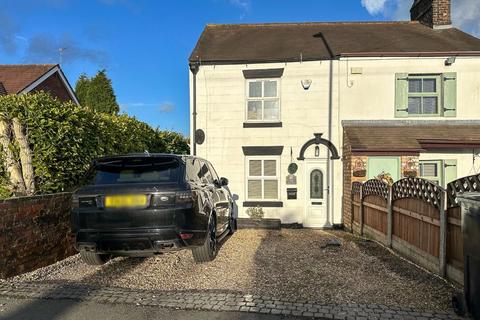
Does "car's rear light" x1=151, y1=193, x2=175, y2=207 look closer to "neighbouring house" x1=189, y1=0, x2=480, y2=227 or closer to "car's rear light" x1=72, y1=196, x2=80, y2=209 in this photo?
"car's rear light" x1=72, y1=196, x2=80, y2=209

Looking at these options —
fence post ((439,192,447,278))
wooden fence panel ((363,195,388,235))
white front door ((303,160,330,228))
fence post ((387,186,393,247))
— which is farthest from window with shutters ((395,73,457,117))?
fence post ((439,192,447,278))

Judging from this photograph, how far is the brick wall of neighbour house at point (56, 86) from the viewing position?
2370 cm

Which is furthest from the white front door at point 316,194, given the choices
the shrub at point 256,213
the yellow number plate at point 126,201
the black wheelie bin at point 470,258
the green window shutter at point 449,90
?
the black wheelie bin at point 470,258

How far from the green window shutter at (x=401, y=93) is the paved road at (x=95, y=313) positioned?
414 inches

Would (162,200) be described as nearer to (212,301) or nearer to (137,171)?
(137,171)

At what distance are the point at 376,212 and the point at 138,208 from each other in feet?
19.2

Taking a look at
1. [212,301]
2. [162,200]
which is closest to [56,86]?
[162,200]

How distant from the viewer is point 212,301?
4.90 meters

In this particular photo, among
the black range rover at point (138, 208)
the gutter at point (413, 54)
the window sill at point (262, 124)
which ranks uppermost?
the gutter at point (413, 54)

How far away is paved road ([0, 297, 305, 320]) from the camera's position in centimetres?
448

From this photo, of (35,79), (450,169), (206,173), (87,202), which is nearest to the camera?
(87,202)

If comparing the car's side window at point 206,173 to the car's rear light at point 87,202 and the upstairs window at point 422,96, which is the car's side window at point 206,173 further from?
the upstairs window at point 422,96

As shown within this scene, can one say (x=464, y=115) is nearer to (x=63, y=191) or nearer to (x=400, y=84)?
(x=400, y=84)

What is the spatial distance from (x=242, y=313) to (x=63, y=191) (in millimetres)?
4351
